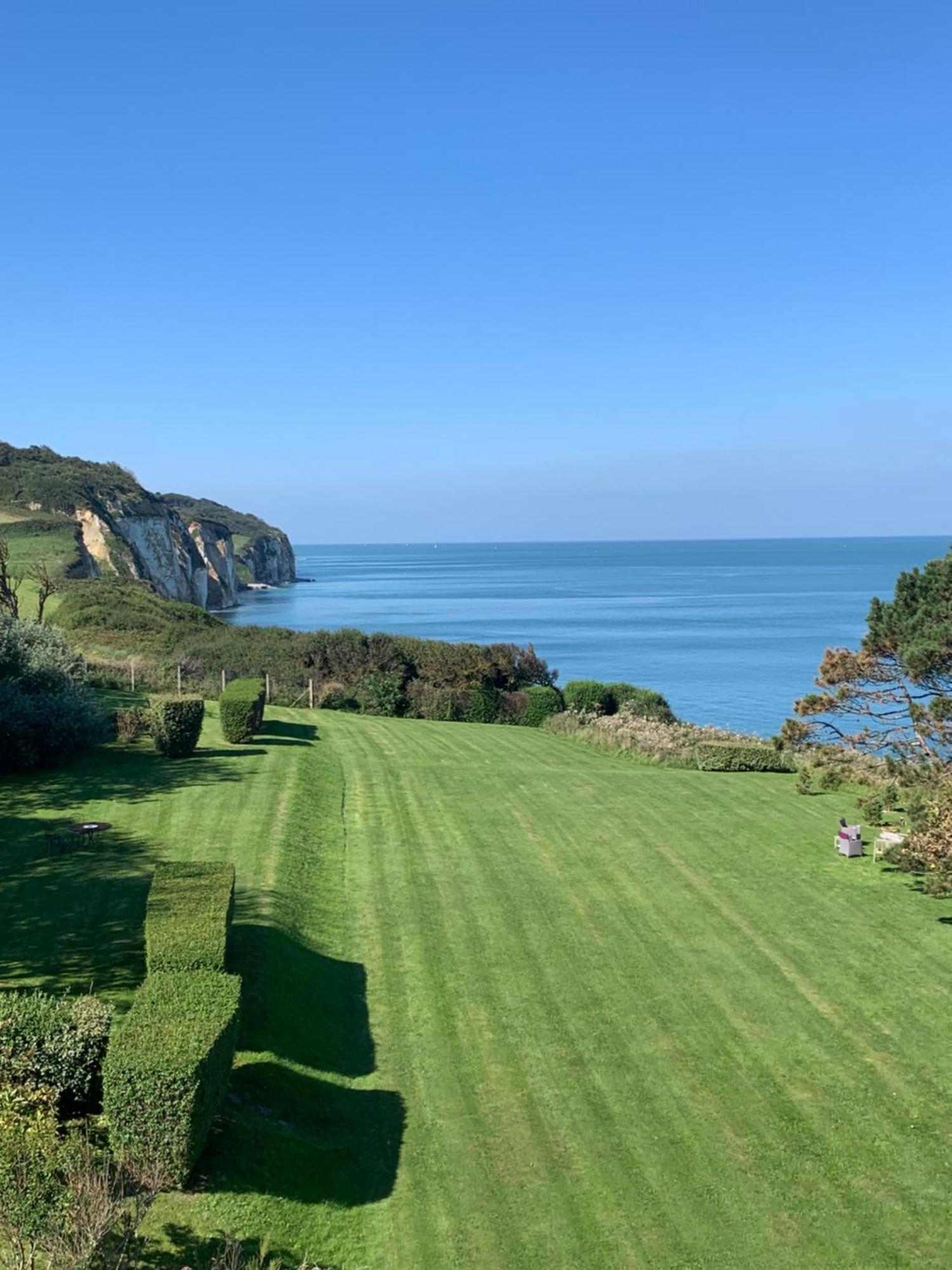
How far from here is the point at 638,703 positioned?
3984 cm

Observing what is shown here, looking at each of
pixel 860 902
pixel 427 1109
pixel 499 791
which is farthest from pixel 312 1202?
pixel 499 791

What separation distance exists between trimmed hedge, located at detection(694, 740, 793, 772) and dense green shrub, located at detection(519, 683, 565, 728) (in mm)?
10753

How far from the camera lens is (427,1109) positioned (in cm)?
1059

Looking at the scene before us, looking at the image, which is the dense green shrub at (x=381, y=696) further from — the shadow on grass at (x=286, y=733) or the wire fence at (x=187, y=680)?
the shadow on grass at (x=286, y=733)

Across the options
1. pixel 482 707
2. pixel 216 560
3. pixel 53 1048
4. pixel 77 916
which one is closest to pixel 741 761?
pixel 482 707

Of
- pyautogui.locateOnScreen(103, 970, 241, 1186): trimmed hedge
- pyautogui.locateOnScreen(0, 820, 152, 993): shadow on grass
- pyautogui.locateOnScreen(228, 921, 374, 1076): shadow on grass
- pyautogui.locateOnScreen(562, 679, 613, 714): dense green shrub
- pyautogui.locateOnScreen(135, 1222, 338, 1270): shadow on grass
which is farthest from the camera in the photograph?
pyautogui.locateOnScreen(562, 679, 613, 714): dense green shrub

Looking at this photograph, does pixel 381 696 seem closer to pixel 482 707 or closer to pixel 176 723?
pixel 482 707

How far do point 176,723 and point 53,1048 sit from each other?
51.9 ft

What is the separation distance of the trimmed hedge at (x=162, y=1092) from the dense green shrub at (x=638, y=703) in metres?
30.9

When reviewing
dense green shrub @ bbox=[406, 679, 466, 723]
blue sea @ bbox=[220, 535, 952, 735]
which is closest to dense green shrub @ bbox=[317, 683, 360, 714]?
dense green shrub @ bbox=[406, 679, 466, 723]

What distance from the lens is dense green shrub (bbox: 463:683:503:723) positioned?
41.5 m

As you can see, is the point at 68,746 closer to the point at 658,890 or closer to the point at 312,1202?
the point at 658,890

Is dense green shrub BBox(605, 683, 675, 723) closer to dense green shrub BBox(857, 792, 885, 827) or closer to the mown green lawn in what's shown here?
the mown green lawn

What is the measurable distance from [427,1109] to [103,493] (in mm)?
95578
